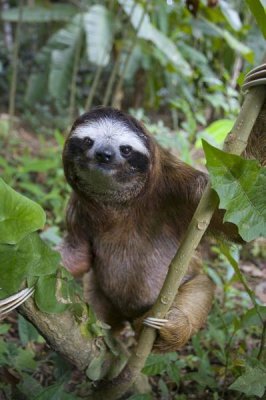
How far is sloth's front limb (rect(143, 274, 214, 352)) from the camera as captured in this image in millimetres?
2277

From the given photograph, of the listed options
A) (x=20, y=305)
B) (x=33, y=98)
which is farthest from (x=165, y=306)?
(x=33, y=98)

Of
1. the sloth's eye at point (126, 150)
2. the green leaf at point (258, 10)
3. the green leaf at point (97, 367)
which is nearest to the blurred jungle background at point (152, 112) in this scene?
the green leaf at point (258, 10)

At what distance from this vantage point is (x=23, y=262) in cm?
179

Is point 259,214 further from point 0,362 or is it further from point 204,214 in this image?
point 0,362

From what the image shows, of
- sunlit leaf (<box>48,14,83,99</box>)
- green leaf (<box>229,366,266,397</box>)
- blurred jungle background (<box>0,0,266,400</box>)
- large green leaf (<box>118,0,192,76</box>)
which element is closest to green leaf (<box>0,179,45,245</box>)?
blurred jungle background (<box>0,0,266,400</box>)

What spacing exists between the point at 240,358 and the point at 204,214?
3.50ft

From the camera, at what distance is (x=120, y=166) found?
96.7 inches

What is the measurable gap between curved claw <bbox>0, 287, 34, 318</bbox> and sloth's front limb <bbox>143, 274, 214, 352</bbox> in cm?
61

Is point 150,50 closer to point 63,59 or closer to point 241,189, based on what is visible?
point 63,59

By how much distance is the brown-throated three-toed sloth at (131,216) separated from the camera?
2.44 meters

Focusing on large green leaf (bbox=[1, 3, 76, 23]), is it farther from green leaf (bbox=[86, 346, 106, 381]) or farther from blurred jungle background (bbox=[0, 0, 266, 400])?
green leaf (bbox=[86, 346, 106, 381])

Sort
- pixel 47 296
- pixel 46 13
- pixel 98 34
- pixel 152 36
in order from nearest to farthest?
Result: 1. pixel 47 296
2. pixel 152 36
3. pixel 98 34
4. pixel 46 13

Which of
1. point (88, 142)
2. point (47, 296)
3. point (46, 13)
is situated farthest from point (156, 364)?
point (46, 13)

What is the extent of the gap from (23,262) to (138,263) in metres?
1.06
